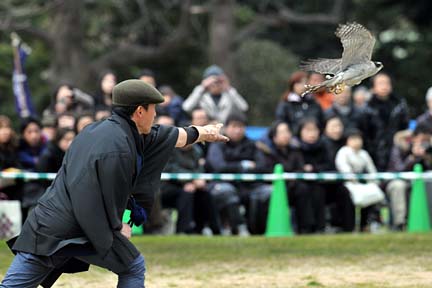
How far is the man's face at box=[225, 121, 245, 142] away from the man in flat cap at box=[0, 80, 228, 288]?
24.6 feet

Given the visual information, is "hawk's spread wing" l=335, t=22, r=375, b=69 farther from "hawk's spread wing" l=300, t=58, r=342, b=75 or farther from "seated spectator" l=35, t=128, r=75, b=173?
"seated spectator" l=35, t=128, r=75, b=173

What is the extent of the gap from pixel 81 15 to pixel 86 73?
1.68 meters

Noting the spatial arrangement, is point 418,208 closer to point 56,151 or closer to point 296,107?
point 296,107

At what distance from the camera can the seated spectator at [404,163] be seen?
1548cm

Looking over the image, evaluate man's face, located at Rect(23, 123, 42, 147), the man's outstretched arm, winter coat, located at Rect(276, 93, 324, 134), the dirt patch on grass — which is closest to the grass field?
the dirt patch on grass

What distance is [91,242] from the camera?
713 cm

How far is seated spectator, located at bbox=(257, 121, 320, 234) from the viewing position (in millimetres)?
14859

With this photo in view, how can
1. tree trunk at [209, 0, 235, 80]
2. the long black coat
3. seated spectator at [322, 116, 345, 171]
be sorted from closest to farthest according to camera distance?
the long black coat < seated spectator at [322, 116, 345, 171] < tree trunk at [209, 0, 235, 80]

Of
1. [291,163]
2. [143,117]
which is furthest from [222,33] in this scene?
[143,117]

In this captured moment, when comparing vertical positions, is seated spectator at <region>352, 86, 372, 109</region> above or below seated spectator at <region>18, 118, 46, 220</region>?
above

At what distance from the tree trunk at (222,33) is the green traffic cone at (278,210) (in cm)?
1484

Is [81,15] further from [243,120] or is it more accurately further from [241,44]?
[243,120]

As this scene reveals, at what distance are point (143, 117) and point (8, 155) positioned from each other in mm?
7577

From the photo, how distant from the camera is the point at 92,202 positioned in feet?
23.1
